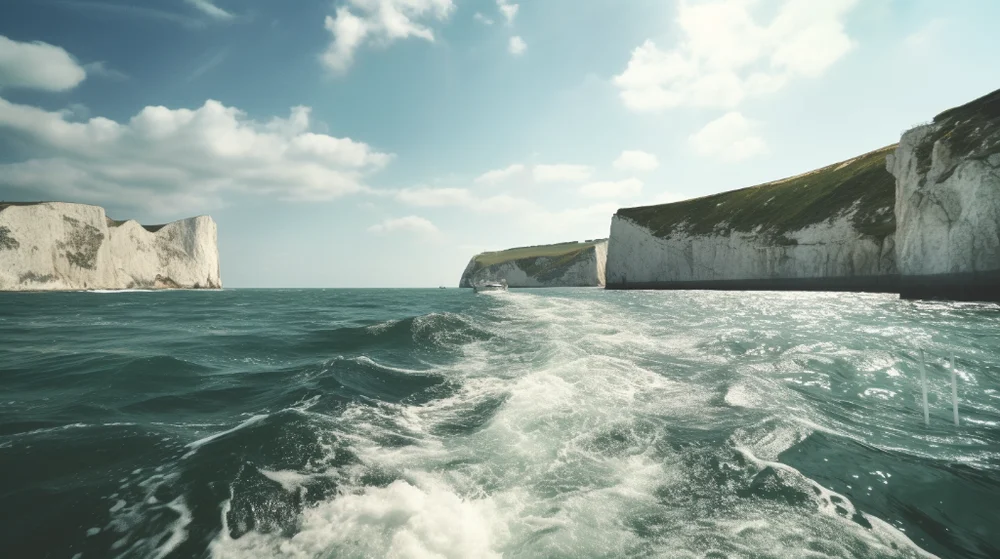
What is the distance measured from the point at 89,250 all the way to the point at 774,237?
104552 millimetres

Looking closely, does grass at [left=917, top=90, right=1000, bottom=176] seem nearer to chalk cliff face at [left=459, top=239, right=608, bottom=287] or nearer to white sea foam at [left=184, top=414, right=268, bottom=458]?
white sea foam at [left=184, top=414, right=268, bottom=458]

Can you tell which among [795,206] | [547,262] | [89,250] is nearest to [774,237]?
[795,206]

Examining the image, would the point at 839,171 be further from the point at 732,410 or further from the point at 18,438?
the point at 18,438

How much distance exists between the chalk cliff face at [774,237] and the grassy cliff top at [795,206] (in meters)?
0.11

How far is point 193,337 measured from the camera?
14711mm

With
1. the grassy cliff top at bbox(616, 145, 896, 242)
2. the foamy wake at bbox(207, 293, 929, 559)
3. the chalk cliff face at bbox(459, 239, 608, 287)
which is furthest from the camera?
the chalk cliff face at bbox(459, 239, 608, 287)

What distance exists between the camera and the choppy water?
3391mm

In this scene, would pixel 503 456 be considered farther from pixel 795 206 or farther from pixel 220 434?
pixel 795 206

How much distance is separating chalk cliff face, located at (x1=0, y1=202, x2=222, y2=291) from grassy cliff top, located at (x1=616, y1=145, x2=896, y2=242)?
92.6 m

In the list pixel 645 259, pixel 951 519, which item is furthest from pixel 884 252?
pixel 951 519

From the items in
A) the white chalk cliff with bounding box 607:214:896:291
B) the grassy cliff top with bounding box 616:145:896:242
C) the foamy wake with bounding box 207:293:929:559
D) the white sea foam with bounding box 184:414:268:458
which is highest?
the grassy cliff top with bounding box 616:145:896:242

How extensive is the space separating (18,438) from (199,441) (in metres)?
2.26

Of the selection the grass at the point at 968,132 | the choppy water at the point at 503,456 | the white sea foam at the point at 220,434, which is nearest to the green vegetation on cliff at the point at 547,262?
the grass at the point at 968,132

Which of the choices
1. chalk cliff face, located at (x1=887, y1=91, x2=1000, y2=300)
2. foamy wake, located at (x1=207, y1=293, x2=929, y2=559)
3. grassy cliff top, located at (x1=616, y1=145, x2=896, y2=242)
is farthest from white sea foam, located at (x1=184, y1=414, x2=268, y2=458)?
grassy cliff top, located at (x1=616, y1=145, x2=896, y2=242)
